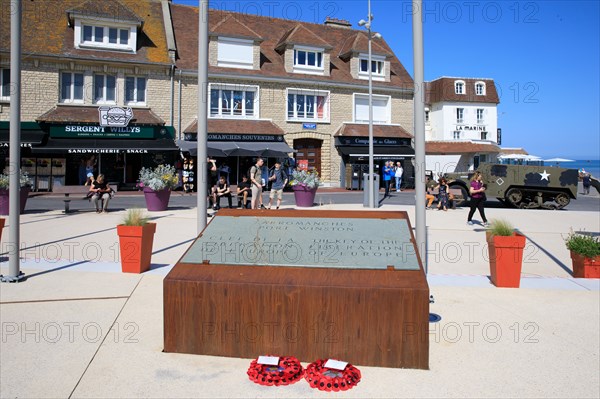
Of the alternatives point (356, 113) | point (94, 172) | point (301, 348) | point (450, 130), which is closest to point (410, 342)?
point (301, 348)

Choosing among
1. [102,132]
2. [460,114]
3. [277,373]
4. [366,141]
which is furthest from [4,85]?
[460,114]

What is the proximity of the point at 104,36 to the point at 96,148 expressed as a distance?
6490mm

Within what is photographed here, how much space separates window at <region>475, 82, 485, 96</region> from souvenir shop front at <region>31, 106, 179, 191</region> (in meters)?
35.9

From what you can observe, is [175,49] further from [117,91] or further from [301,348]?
[301,348]

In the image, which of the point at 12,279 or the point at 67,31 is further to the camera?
the point at 67,31

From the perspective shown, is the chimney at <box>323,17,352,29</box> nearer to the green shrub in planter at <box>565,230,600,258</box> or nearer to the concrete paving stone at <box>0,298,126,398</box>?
the green shrub in planter at <box>565,230,600,258</box>

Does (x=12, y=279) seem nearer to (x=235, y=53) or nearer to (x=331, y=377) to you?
(x=331, y=377)

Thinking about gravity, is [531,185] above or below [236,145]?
below

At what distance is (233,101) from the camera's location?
31.3 m

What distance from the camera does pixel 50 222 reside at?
1398 cm

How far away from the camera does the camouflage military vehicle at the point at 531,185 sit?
21.7m

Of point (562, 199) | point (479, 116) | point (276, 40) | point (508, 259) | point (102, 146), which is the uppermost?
point (276, 40)

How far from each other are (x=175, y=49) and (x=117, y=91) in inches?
161

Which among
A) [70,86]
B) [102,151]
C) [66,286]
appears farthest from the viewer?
[70,86]
